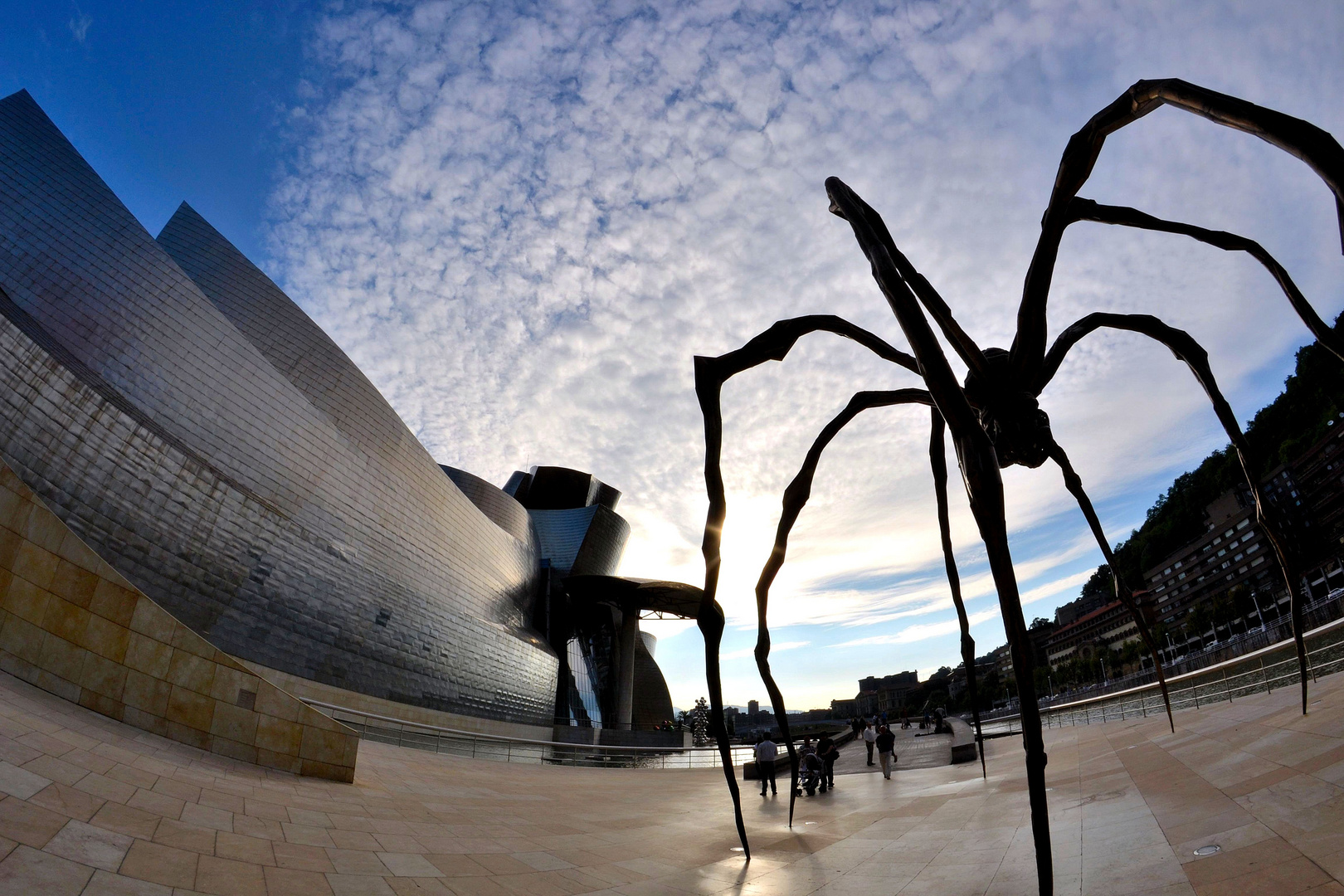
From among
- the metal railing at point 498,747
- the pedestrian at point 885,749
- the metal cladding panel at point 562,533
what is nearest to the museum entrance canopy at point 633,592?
the metal cladding panel at point 562,533

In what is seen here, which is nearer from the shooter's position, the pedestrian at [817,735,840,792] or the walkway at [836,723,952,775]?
the pedestrian at [817,735,840,792]

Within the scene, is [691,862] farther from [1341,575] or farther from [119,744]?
[1341,575]

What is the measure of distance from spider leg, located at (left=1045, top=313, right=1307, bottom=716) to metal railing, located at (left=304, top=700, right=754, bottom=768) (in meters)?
11.1

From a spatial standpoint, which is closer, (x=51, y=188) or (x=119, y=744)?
(x=119, y=744)

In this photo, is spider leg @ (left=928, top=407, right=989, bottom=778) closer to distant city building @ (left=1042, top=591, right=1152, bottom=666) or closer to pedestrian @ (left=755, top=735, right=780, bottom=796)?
pedestrian @ (left=755, top=735, right=780, bottom=796)

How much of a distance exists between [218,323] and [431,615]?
1296 cm

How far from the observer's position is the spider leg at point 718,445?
340 cm

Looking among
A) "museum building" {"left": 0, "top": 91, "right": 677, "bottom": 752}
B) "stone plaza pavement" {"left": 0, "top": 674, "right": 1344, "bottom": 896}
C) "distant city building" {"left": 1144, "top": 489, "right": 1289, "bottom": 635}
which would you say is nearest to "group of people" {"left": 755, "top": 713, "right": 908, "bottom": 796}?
"stone plaza pavement" {"left": 0, "top": 674, "right": 1344, "bottom": 896}

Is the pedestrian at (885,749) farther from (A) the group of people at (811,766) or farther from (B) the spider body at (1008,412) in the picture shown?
(B) the spider body at (1008,412)

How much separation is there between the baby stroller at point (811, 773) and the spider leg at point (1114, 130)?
6.97m

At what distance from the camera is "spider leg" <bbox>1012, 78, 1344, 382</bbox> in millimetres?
1982

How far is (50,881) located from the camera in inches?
90.2

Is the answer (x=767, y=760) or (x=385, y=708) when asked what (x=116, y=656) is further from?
(x=385, y=708)

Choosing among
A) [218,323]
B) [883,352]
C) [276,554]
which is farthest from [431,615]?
[883,352]
